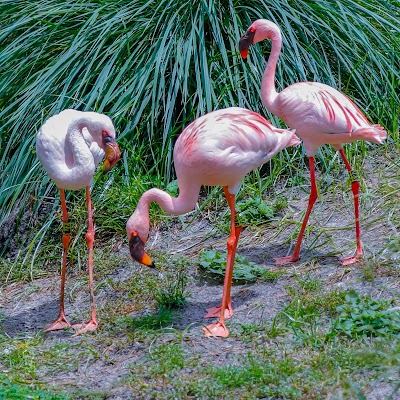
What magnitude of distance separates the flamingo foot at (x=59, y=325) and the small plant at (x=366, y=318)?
62.7 inches

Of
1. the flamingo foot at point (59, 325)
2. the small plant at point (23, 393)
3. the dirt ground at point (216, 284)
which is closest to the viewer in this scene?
the small plant at point (23, 393)

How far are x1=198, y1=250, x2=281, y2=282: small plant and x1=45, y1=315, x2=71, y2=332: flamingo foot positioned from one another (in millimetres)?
973

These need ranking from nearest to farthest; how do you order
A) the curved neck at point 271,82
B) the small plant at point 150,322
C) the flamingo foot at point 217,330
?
1. the flamingo foot at point 217,330
2. the small plant at point 150,322
3. the curved neck at point 271,82

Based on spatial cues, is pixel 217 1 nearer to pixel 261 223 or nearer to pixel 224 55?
pixel 224 55

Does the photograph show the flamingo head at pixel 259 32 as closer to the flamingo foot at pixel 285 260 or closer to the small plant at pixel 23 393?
the flamingo foot at pixel 285 260

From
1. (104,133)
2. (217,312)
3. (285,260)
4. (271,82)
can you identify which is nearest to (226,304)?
(217,312)

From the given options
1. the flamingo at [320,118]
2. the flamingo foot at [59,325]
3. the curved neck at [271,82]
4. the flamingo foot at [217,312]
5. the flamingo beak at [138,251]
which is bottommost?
the flamingo foot at [217,312]

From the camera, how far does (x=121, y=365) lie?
4004 mm

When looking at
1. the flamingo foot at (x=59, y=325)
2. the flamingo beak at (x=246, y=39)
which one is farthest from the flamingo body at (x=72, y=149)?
the flamingo beak at (x=246, y=39)

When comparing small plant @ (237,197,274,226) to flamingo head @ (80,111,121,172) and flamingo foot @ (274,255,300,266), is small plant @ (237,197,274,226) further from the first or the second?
flamingo head @ (80,111,121,172)

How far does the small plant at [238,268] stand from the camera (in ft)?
16.2

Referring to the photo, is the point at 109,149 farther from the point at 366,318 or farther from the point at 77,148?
the point at 366,318

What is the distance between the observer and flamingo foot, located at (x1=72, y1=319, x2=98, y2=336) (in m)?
4.50

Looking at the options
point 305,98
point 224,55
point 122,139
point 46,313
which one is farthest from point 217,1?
point 46,313
